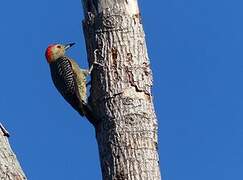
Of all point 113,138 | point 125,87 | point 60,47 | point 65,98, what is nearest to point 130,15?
point 125,87

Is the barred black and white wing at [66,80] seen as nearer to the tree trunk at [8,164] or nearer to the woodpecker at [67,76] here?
the woodpecker at [67,76]

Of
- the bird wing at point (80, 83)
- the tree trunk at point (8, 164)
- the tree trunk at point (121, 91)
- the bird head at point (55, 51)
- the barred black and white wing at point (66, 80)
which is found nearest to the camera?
the tree trunk at point (8, 164)

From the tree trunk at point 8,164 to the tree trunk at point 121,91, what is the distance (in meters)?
1.11

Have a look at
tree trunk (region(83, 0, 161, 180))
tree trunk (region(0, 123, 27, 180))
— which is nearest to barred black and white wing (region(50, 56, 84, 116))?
tree trunk (region(83, 0, 161, 180))

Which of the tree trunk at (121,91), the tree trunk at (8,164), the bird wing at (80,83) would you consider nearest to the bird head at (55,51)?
the bird wing at (80,83)

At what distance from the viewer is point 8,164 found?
3717 mm

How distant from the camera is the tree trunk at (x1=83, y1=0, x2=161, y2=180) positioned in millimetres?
4820

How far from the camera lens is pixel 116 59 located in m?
5.50

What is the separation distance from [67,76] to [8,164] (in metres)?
4.58

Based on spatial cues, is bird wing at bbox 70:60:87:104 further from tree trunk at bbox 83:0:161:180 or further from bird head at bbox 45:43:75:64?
tree trunk at bbox 83:0:161:180

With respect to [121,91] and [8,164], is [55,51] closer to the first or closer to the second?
[121,91]

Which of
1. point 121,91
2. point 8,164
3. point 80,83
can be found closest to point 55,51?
point 80,83

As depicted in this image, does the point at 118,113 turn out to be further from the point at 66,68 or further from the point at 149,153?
the point at 66,68

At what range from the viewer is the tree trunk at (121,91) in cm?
482
